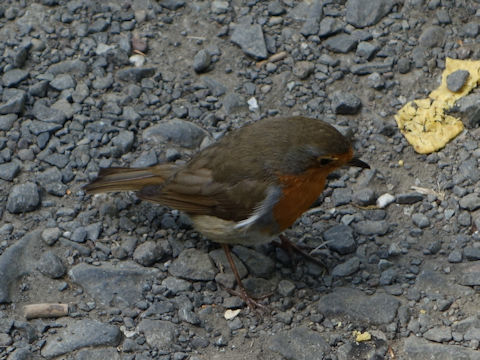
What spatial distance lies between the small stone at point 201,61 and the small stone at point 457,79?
1.84 m

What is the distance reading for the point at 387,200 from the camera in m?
5.86

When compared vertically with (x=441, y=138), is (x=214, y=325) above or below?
below

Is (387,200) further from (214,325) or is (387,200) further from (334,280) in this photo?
(214,325)

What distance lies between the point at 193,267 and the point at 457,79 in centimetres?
250

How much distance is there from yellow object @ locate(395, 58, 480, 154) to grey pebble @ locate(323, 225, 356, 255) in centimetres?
91

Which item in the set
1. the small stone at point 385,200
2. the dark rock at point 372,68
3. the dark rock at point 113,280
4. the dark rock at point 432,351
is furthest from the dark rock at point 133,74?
the dark rock at point 432,351

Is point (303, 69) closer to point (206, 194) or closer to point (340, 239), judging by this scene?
point (340, 239)

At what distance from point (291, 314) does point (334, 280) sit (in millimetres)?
403

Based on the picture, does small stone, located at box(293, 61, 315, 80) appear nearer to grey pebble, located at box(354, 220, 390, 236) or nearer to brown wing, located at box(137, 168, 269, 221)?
grey pebble, located at box(354, 220, 390, 236)

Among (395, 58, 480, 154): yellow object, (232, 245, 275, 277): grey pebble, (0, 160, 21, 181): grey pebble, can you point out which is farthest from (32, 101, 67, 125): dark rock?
(395, 58, 480, 154): yellow object

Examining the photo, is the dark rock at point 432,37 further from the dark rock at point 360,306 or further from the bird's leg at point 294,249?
the dark rock at point 360,306

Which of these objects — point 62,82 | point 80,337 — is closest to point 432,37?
point 62,82

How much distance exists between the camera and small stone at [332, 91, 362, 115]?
251 inches

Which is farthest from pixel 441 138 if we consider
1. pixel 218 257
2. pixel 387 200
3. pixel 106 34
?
pixel 106 34
